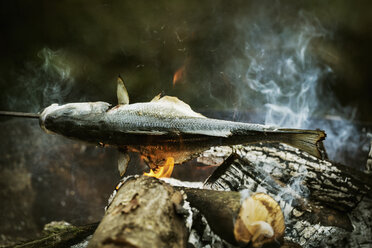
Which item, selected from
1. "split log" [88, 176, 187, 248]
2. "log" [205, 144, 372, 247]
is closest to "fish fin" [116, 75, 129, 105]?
"split log" [88, 176, 187, 248]

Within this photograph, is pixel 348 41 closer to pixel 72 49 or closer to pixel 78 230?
pixel 72 49

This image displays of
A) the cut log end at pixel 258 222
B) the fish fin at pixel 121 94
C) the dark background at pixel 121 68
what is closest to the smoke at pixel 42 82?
the dark background at pixel 121 68

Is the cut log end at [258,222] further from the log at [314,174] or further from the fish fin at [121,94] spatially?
the fish fin at [121,94]

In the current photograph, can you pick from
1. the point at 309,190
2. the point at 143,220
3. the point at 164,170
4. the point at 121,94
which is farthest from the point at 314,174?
the point at 121,94

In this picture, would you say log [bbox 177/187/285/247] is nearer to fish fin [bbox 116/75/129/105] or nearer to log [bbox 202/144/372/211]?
log [bbox 202/144/372/211]

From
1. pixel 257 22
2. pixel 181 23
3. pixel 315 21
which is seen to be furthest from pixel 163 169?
pixel 315 21
